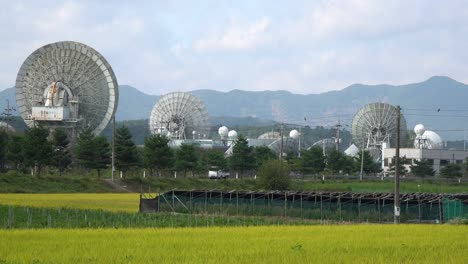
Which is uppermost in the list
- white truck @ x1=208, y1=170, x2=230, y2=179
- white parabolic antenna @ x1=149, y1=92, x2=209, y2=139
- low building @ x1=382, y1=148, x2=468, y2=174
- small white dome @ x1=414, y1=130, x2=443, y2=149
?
white parabolic antenna @ x1=149, y1=92, x2=209, y2=139

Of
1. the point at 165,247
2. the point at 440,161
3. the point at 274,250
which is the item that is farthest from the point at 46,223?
the point at 440,161

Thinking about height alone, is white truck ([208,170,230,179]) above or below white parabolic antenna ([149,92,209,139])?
below

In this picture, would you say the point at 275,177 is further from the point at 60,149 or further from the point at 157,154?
A: the point at 60,149

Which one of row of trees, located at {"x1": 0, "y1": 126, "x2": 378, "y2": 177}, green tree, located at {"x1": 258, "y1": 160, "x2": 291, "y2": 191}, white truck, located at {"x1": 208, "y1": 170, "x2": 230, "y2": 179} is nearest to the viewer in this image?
green tree, located at {"x1": 258, "y1": 160, "x2": 291, "y2": 191}

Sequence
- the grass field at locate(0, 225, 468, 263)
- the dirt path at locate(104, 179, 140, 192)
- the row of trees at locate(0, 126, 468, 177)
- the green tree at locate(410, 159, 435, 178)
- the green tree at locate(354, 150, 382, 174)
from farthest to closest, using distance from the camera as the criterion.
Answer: the green tree at locate(354, 150, 382, 174), the green tree at locate(410, 159, 435, 178), the row of trees at locate(0, 126, 468, 177), the dirt path at locate(104, 179, 140, 192), the grass field at locate(0, 225, 468, 263)

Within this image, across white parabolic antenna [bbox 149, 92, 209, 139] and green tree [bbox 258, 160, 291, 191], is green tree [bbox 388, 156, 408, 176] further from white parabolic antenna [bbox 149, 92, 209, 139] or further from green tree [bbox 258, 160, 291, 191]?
green tree [bbox 258, 160, 291, 191]

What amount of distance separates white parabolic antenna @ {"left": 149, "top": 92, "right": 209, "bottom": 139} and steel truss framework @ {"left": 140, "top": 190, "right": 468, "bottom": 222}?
82.3 metres

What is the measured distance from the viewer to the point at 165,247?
28.0 m

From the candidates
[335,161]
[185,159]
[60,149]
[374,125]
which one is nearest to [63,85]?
[60,149]

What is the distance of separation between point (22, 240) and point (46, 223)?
12315mm

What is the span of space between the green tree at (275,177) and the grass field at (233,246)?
176ft

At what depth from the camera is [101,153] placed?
98.1 m

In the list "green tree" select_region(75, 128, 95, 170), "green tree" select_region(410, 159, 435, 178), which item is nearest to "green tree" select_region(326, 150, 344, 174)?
"green tree" select_region(410, 159, 435, 178)

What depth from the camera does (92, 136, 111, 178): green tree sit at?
9744 cm
